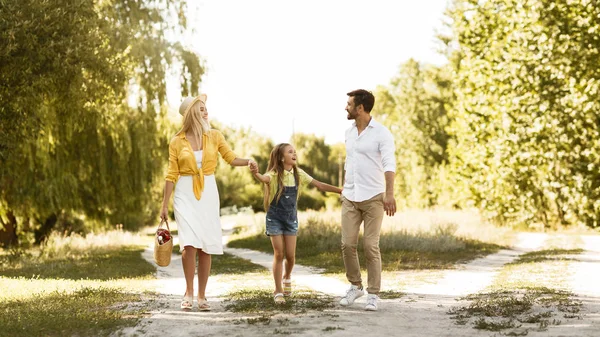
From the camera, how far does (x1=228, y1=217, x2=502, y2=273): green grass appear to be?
14.9 metres

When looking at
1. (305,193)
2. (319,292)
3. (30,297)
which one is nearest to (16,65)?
(30,297)

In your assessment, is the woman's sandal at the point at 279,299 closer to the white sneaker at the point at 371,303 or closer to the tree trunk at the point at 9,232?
the white sneaker at the point at 371,303

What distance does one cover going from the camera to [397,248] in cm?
1788

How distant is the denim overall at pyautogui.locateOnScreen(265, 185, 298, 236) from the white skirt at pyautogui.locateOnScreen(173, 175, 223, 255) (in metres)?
0.85

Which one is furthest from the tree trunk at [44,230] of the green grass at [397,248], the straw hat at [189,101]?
the straw hat at [189,101]

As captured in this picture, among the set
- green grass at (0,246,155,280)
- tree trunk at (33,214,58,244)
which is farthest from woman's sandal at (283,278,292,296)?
tree trunk at (33,214,58,244)

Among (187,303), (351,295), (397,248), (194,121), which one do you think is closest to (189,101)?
(194,121)

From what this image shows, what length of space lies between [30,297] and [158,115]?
14665mm

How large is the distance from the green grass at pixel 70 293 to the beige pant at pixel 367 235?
95.1 inches

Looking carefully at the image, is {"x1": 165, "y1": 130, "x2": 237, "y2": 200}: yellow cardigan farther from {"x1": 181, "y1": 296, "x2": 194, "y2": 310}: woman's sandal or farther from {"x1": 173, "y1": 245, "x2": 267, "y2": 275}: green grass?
{"x1": 173, "y1": 245, "x2": 267, "y2": 275}: green grass

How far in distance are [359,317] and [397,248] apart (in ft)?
34.4

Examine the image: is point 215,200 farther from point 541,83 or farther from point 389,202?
point 541,83

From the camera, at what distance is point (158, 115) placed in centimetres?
2403

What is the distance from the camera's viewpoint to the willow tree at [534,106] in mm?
23672
